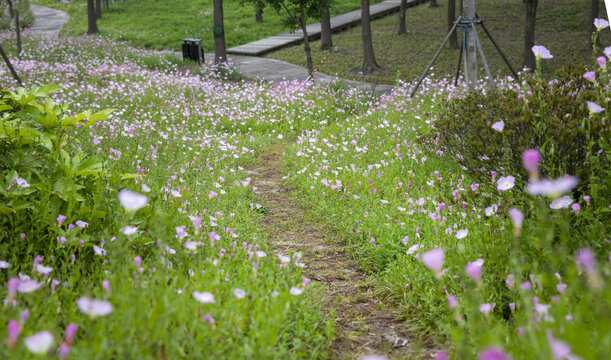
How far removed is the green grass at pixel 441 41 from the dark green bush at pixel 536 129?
6.39m

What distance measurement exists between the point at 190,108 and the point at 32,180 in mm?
6358

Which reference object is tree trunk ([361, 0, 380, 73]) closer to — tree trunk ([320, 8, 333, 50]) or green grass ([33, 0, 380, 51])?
green grass ([33, 0, 380, 51])

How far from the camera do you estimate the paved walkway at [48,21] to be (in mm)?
24509

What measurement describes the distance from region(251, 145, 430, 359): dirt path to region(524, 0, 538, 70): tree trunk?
798 centimetres

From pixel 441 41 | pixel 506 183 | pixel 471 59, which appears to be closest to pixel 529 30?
pixel 471 59

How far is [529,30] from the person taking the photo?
437 inches

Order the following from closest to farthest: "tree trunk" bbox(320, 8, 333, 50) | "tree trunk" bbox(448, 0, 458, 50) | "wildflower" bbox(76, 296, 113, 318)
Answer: "wildflower" bbox(76, 296, 113, 318), "tree trunk" bbox(448, 0, 458, 50), "tree trunk" bbox(320, 8, 333, 50)

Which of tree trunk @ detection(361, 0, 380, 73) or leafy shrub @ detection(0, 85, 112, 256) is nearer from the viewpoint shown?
leafy shrub @ detection(0, 85, 112, 256)

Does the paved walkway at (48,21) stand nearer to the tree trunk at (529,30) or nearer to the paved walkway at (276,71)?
the paved walkway at (276,71)

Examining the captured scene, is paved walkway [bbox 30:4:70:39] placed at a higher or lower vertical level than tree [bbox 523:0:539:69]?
higher

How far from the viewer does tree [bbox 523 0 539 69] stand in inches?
425

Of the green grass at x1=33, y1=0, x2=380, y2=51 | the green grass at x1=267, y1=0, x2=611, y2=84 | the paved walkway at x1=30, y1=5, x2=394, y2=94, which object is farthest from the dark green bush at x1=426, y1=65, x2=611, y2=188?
the green grass at x1=33, y1=0, x2=380, y2=51

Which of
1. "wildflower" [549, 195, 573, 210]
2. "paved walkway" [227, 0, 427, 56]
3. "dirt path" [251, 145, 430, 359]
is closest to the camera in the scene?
"wildflower" [549, 195, 573, 210]

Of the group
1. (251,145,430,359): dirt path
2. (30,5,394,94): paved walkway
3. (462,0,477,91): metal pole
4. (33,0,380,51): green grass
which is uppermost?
(33,0,380,51): green grass
